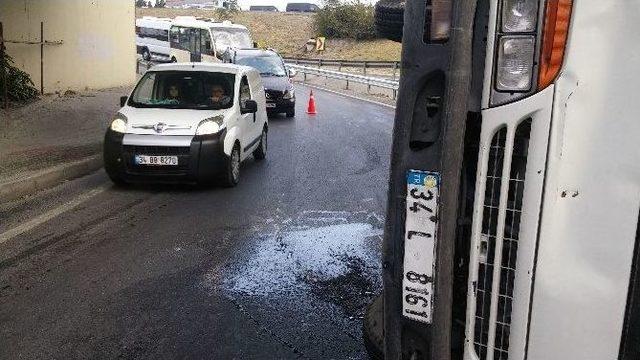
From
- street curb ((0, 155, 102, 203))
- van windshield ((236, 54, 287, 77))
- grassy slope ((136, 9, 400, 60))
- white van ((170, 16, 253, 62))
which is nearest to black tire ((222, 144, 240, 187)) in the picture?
street curb ((0, 155, 102, 203))

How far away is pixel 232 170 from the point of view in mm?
8797

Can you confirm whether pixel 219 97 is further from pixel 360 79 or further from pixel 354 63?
pixel 354 63

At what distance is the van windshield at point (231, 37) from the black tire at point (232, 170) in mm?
19542

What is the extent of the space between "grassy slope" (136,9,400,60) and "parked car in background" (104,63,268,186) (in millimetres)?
45591

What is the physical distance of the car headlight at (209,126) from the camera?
841cm

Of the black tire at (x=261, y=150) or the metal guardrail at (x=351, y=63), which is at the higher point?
the metal guardrail at (x=351, y=63)

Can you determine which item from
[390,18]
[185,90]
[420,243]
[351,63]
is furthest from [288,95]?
[351,63]

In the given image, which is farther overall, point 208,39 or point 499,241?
point 208,39

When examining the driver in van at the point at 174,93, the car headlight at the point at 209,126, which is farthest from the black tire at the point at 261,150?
the car headlight at the point at 209,126

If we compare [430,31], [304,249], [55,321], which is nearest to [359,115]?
[304,249]

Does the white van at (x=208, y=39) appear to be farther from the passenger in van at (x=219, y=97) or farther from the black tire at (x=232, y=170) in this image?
the black tire at (x=232, y=170)

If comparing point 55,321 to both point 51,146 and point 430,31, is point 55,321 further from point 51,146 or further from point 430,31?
point 51,146

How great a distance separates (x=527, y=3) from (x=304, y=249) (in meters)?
4.36

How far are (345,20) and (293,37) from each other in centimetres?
1068
